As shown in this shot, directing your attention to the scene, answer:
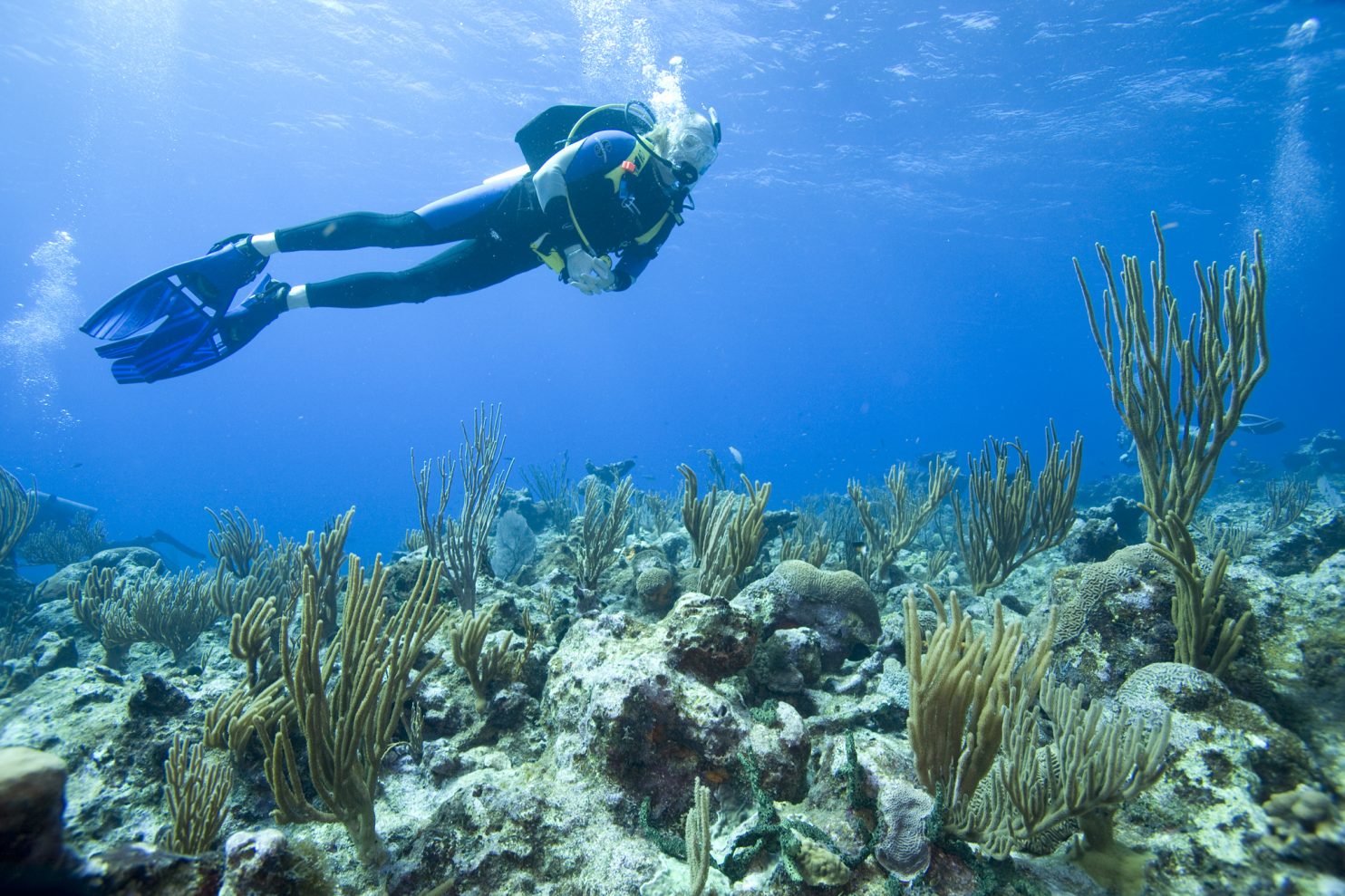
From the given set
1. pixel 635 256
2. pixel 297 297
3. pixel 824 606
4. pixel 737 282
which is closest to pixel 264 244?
pixel 297 297

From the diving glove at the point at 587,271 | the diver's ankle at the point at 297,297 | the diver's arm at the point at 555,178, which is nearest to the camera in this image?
the diver's arm at the point at 555,178

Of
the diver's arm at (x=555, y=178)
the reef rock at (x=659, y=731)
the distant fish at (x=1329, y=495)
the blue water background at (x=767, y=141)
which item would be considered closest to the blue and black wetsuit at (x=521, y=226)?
the diver's arm at (x=555, y=178)

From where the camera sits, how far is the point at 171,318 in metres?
5.82

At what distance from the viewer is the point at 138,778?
297cm

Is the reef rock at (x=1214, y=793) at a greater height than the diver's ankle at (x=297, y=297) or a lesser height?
lesser

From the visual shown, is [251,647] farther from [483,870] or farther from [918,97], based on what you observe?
[918,97]

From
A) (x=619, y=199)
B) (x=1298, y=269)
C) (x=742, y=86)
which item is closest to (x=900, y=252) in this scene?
(x=742, y=86)

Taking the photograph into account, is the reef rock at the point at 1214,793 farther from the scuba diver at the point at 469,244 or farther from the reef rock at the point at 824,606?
the scuba diver at the point at 469,244

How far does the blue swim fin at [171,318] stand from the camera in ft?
18.6

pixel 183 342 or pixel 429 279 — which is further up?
pixel 429 279

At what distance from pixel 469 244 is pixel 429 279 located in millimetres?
642

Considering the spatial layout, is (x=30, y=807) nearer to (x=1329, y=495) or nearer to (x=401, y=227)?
(x=401, y=227)

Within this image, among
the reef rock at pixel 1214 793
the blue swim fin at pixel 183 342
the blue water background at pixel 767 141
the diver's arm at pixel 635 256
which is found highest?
the blue water background at pixel 767 141

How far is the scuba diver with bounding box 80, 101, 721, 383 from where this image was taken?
5746mm
